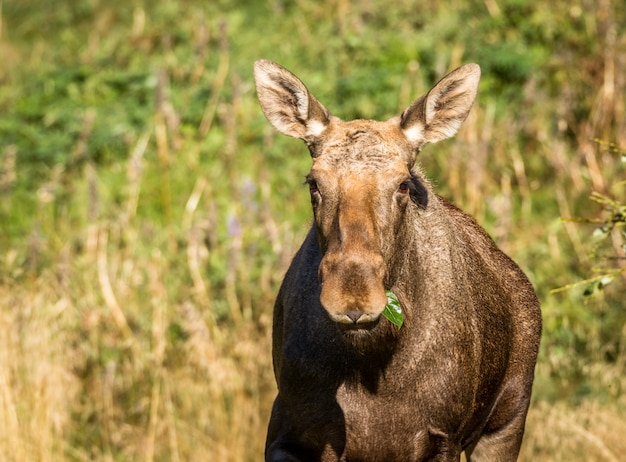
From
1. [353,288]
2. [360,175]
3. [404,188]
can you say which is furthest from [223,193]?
[353,288]

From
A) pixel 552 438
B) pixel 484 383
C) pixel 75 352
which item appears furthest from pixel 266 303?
pixel 484 383

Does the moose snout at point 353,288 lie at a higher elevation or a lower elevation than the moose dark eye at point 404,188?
lower

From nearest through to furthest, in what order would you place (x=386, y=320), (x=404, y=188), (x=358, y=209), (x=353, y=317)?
(x=353, y=317)
(x=358, y=209)
(x=404, y=188)
(x=386, y=320)

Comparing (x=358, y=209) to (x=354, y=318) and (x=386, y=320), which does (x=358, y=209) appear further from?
(x=386, y=320)

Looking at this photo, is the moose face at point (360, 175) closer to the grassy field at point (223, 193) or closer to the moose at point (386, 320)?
the moose at point (386, 320)

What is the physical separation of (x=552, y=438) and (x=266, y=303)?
3.13 meters

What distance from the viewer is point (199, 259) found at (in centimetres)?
1184

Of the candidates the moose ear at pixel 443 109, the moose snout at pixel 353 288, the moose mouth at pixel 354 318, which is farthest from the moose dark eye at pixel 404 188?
the moose mouth at pixel 354 318

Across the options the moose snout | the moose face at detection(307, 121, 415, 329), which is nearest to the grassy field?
the moose face at detection(307, 121, 415, 329)

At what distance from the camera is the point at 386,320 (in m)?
6.27

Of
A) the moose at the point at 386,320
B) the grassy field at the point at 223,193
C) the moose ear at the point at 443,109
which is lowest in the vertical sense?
the grassy field at the point at 223,193

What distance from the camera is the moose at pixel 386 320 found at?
6.00 meters

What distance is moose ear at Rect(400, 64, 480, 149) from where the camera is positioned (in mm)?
6516

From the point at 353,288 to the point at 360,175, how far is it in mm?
806
